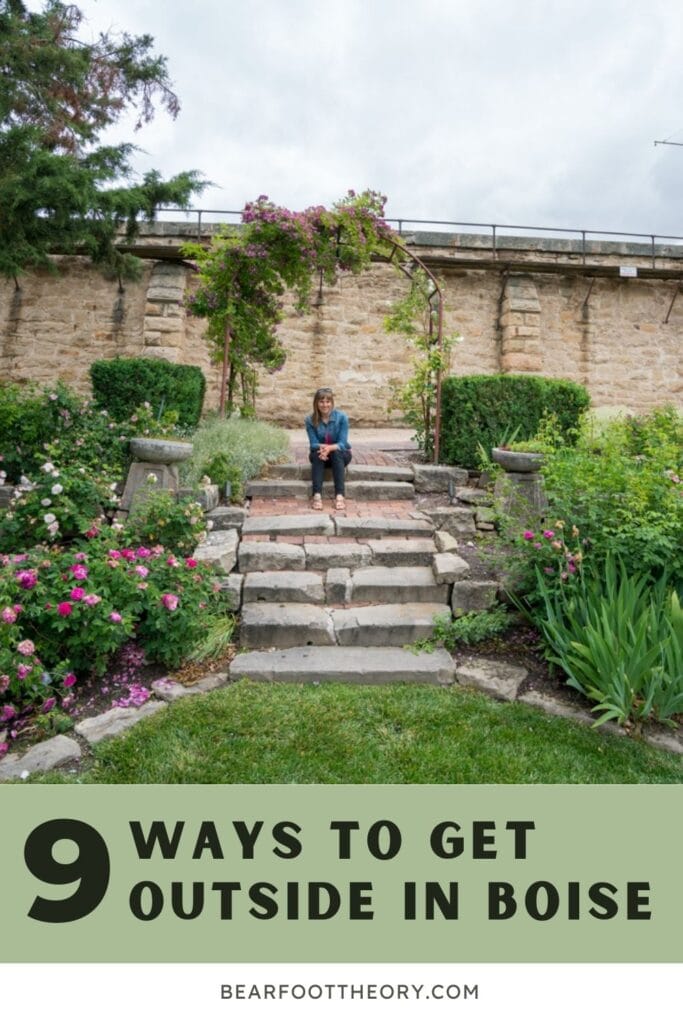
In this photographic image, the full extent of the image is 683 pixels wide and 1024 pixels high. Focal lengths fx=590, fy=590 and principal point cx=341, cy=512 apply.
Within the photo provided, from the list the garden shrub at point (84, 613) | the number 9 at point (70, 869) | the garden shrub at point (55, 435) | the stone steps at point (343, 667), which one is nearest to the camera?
the number 9 at point (70, 869)

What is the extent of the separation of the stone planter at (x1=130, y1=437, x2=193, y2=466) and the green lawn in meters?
2.11

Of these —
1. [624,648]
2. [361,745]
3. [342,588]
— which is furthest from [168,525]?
[624,648]

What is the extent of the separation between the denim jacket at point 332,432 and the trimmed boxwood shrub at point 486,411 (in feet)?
4.48

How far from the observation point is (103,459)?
16.4 feet

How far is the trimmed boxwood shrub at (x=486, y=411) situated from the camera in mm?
6242

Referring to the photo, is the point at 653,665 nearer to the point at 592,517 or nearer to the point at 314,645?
the point at 592,517

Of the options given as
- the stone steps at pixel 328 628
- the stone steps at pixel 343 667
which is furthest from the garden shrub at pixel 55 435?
the stone steps at pixel 343 667

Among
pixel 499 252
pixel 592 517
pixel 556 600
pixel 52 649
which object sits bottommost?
pixel 52 649

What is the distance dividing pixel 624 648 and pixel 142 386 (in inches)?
215

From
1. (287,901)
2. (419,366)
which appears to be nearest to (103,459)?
(419,366)

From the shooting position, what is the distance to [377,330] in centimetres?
1062

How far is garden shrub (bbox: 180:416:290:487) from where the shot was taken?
5230 mm

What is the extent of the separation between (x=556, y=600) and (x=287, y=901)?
223 centimetres

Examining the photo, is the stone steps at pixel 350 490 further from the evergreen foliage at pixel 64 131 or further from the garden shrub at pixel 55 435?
the evergreen foliage at pixel 64 131
